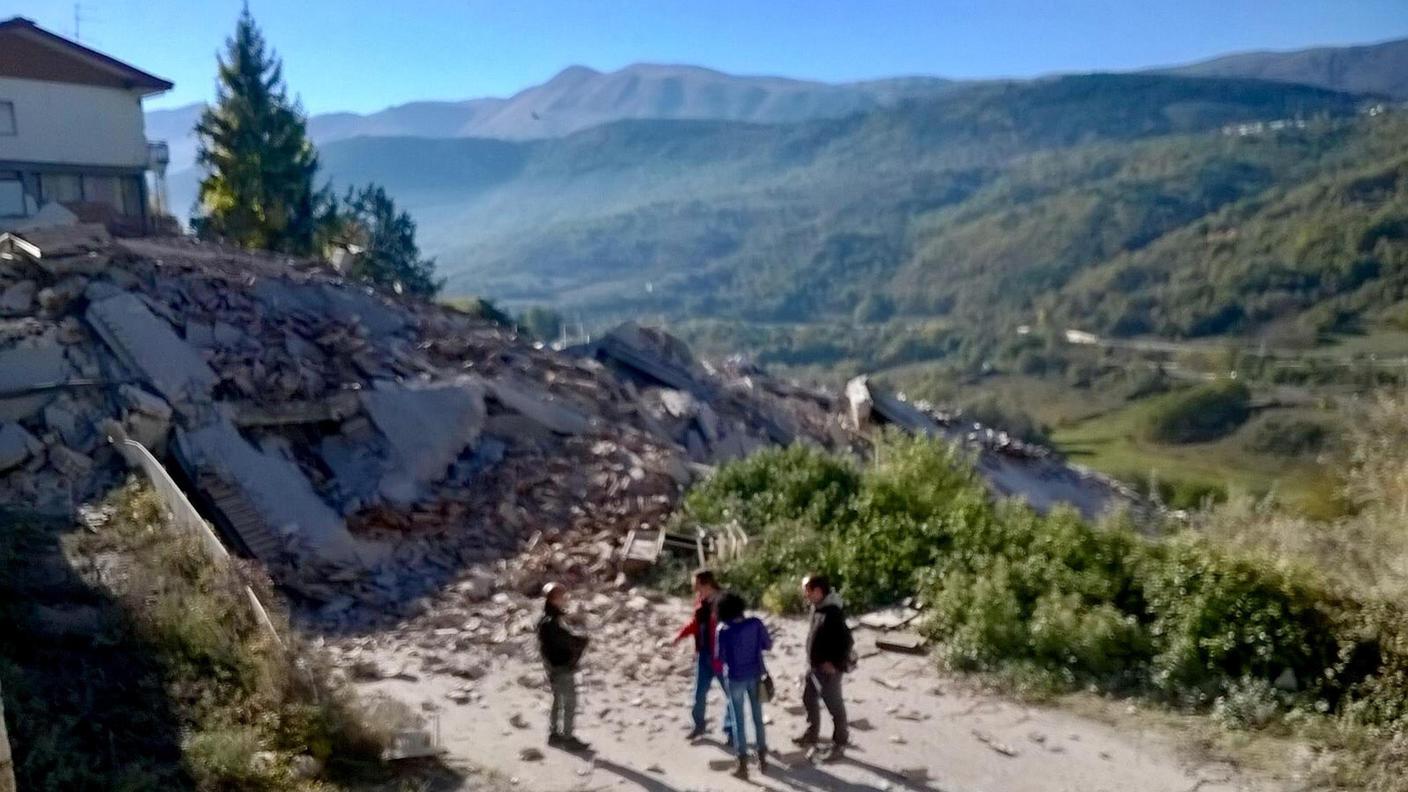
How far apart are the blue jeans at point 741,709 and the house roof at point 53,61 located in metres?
25.5

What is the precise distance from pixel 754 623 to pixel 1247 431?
45208mm

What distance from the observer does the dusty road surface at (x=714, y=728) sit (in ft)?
22.2

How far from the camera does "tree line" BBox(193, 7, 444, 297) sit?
96.1ft

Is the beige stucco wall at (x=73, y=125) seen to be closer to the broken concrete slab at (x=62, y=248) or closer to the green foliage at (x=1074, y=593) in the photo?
the broken concrete slab at (x=62, y=248)

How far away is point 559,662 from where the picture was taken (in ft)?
22.7

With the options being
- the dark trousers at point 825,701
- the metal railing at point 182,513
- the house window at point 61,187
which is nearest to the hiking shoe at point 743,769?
the dark trousers at point 825,701

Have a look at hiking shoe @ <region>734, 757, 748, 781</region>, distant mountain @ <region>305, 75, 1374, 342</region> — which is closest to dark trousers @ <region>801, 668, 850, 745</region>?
hiking shoe @ <region>734, 757, 748, 781</region>

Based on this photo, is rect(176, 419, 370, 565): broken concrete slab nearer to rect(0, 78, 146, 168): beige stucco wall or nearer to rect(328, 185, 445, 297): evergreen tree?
rect(0, 78, 146, 168): beige stucco wall

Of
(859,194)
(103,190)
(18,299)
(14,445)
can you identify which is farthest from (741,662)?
(859,194)

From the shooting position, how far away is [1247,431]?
46125 millimetres

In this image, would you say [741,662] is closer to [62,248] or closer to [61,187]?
[62,248]

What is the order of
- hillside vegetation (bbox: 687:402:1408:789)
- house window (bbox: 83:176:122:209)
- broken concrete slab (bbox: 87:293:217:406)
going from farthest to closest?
house window (bbox: 83:176:122:209) < broken concrete slab (bbox: 87:293:217:406) < hillside vegetation (bbox: 687:402:1408:789)

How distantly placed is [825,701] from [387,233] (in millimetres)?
32852

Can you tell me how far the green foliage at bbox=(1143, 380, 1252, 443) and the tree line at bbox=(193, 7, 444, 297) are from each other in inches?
1207
